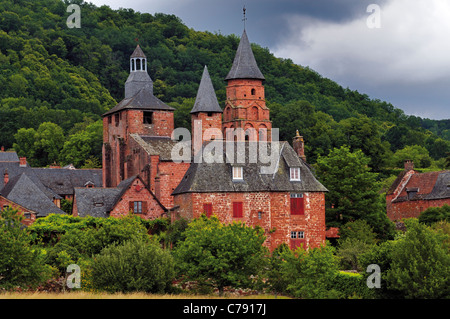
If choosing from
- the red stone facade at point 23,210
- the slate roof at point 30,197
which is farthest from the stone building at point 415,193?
the red stone facade at point 23,210

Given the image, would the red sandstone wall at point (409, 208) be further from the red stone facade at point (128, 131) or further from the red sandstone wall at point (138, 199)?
the red sandstone wall at point (138, 199)

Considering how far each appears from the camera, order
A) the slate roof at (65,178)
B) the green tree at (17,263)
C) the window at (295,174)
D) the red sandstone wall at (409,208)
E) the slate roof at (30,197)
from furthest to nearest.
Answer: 1. the red sandstone wall at (409,208)
2. the slate roof at (65,178)
3. the slate roof at (30,197)
4. the window at (295,174)
5. the green tree at (17,263)

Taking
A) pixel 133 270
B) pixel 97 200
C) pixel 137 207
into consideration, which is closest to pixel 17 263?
pixel 133 270

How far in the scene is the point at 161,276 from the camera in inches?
2218

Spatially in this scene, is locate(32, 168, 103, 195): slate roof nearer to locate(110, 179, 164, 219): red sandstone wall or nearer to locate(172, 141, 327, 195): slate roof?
locate(110, 179, 164, 219): red sandstone wall

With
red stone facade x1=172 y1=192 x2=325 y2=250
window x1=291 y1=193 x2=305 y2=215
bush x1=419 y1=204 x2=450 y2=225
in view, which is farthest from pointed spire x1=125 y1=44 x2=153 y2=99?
bush x1=419 y1=204 x2=450 y2=225

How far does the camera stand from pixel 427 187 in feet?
330

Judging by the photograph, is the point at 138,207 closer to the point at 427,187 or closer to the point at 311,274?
the point at 311,274

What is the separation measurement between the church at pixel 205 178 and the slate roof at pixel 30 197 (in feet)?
10.1

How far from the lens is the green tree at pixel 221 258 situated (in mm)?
60281

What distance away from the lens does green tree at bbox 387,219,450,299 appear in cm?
5278

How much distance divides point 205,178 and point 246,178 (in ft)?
10.9

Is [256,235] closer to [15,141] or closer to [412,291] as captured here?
[412,291]
